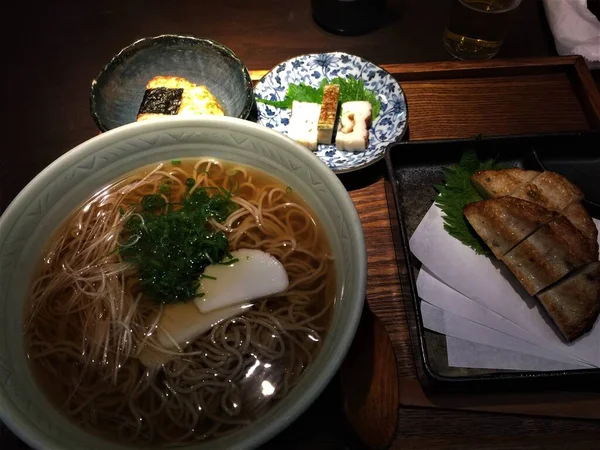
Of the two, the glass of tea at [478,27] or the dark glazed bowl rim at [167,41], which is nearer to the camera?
the dark glazed bowl rim at [167,41]

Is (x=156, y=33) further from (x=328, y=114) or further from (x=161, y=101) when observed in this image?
(x=328, y=114)

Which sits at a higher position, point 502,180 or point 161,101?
point 161,101

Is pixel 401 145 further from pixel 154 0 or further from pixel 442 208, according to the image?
pixel 154 0

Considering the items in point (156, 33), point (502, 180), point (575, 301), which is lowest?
point (575, 301)

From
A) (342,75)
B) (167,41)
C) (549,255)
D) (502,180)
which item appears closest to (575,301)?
(549,255)

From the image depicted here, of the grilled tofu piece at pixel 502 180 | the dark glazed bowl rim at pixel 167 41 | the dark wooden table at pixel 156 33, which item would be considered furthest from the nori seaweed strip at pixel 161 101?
the grilled tofu piece at pixel 502 180

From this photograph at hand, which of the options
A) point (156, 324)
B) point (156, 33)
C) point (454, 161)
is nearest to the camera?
point (156, 324)

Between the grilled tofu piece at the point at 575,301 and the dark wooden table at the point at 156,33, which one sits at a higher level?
the dark wooden table at the point at 156,33

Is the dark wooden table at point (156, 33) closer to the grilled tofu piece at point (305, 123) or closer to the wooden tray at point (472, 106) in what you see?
the wooden tray at point (472, 106)
